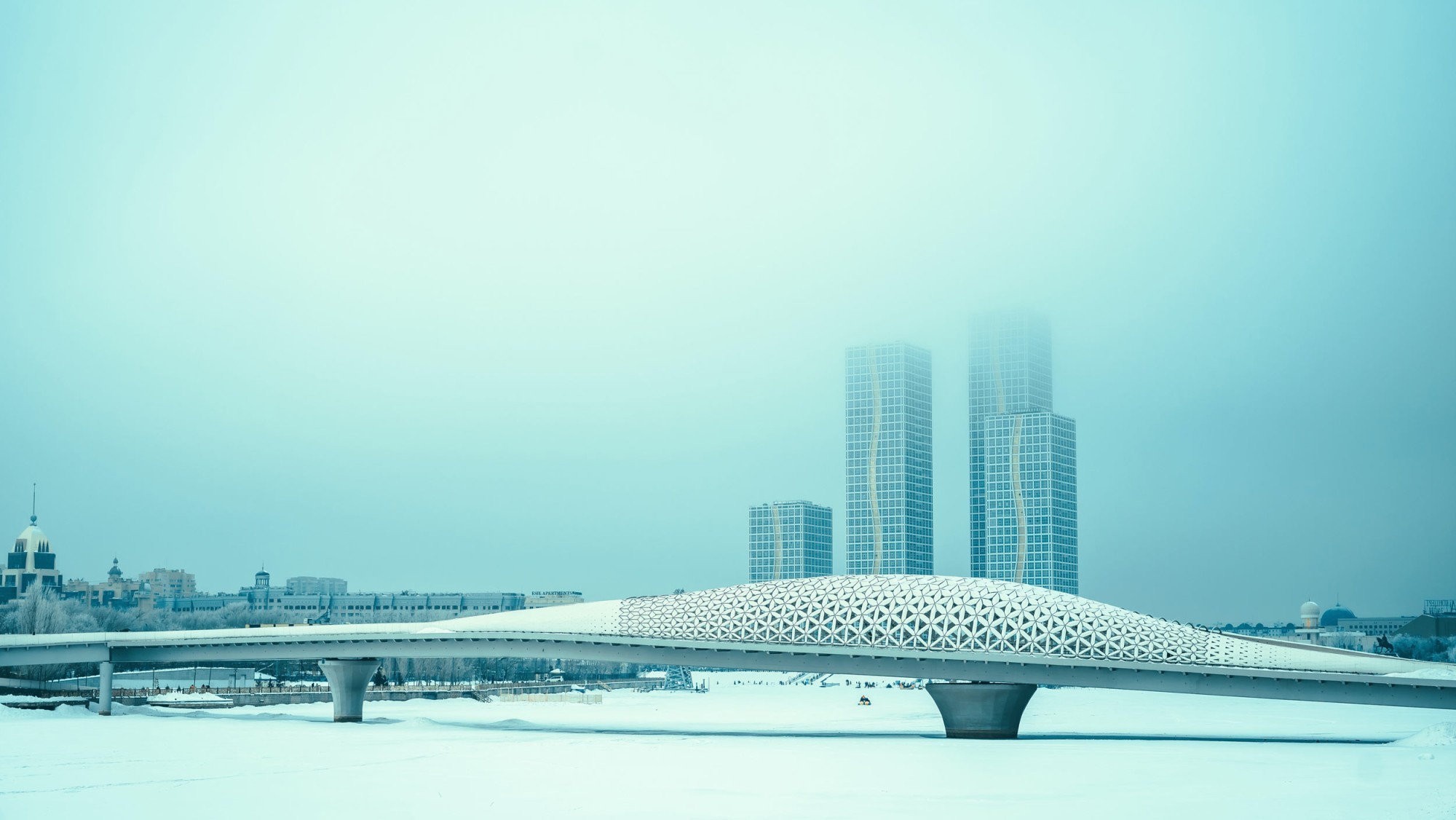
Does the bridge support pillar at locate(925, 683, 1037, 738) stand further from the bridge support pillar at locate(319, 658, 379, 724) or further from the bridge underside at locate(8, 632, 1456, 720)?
the bridge support pillar at locate(319, 658, 379, 724)

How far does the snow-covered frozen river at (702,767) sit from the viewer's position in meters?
34.7

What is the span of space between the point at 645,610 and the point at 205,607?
14403cm

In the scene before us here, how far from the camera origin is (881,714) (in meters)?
85.9

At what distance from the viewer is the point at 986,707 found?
59531 mm

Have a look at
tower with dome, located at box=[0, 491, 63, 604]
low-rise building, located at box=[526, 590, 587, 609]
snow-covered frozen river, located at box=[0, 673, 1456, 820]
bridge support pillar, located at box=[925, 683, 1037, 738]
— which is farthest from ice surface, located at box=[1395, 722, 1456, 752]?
tower with dome, located at box=[0, 491, 63, 604]

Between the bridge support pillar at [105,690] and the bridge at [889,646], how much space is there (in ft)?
0.28

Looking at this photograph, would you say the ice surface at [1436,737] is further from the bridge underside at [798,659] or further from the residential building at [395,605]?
the residential building at [395,605]

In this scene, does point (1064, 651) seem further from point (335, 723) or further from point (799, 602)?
point (335, 723)

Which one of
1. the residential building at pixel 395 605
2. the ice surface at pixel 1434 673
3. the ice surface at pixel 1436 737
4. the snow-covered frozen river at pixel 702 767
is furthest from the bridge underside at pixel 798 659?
the residential building at pixel 395 605

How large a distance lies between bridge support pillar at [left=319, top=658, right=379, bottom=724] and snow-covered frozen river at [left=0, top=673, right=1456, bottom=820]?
1270 mm

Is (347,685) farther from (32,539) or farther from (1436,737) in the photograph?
(32,539)

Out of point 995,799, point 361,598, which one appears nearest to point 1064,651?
point 995,799

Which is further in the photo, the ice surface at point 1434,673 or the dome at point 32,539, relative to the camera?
the dome at point 32,539

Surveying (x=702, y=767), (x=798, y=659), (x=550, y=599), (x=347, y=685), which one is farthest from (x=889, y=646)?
(x=550, y=599)
